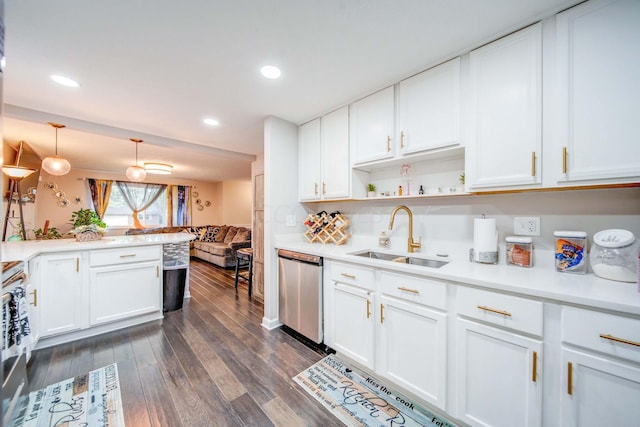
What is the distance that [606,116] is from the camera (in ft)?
4.53

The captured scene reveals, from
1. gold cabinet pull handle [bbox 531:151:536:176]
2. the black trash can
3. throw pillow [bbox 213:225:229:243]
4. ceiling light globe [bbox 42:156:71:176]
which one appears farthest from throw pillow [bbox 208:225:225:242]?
gold cabinet pull handle [bbox 531:151:536:176]

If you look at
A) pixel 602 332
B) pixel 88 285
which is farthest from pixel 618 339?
pixel 88 285

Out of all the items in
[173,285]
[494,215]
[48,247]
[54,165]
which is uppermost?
[54,165]

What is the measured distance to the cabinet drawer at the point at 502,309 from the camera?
1321 mm

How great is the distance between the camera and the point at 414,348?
5.65 ft

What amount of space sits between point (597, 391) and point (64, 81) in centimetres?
383

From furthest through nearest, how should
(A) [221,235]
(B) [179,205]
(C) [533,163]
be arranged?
1. (B) [179,205]
2. (A) [221,235]
3. (C) [533,163]

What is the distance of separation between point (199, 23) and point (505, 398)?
2.65m

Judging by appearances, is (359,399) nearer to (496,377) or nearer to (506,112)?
(496,377)

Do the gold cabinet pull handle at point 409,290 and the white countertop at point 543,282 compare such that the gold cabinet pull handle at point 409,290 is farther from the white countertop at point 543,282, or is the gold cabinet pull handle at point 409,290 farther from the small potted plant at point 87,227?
the small potted plant at point 87,227

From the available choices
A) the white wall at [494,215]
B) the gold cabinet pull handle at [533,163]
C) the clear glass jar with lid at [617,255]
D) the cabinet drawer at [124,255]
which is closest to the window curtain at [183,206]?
the cabinet drawer at [124,255]

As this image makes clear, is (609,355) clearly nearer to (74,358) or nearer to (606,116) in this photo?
(606,116)

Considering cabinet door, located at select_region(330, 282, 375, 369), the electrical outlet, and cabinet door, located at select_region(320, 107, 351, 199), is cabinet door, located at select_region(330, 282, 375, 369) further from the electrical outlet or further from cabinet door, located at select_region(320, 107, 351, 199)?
the electrical outlet

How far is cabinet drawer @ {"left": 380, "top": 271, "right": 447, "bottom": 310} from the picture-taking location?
5.27 ft
